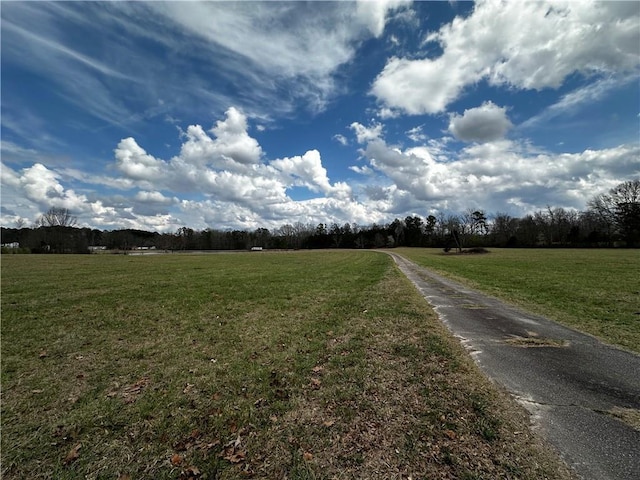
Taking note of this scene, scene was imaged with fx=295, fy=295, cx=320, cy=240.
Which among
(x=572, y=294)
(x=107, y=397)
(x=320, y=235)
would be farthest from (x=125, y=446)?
(x=320, y=235)

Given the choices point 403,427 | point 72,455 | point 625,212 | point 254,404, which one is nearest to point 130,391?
point 72,455

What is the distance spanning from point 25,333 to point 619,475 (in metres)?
12.4

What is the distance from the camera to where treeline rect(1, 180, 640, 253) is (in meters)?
77.6

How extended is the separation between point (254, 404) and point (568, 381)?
5.21 metres

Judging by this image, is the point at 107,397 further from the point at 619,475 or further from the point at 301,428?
the point at 619,475

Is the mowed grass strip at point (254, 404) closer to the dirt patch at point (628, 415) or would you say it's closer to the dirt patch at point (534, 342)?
the dirt patch at point (628, 415)

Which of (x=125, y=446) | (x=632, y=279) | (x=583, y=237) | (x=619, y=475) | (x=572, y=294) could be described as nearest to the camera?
(x=619, y=475)

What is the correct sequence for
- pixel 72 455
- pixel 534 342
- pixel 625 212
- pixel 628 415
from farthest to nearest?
pixel 625 212, pixel 534 342, pixel 628 415, pixel 72 455

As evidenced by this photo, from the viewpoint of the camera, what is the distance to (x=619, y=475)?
295 centimetres

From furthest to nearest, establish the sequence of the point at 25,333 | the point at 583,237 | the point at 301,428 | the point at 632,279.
→ the point at 583,237
the point at 632,279
the point at 25,333
the point at 301,428

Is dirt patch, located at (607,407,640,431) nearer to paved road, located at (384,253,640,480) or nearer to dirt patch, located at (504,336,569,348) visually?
paved road, located at (384,253,640,480)

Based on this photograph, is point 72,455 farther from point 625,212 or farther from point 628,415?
point 625,212

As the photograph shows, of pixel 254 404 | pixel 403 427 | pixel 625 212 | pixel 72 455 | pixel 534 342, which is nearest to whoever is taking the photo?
pixel 72 455

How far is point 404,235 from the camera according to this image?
122188mm
